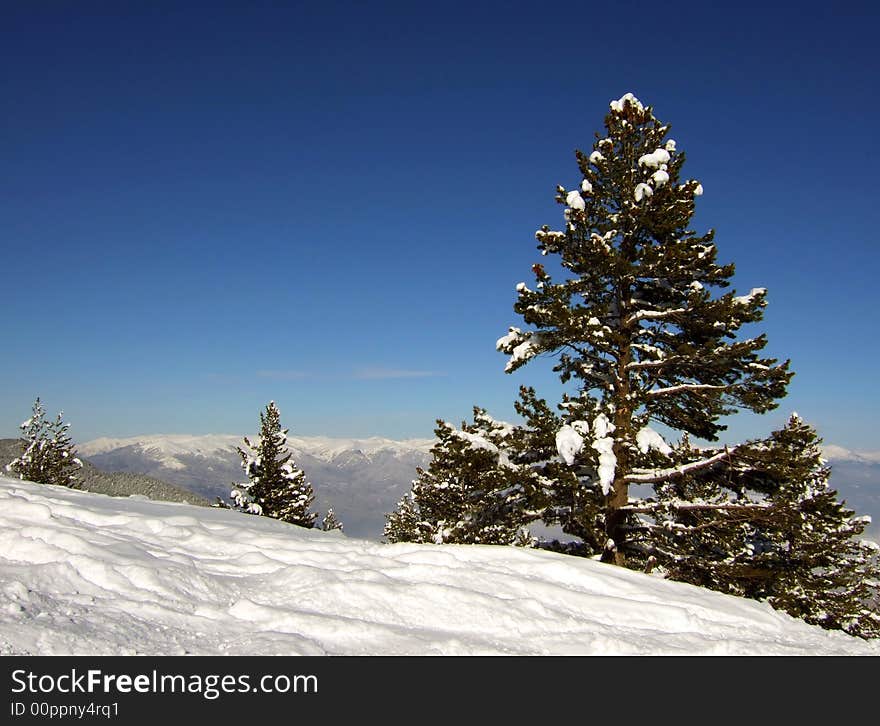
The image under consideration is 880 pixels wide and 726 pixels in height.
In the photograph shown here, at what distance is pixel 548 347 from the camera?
12188mm

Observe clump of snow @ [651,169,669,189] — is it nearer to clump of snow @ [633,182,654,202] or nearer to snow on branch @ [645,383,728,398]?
clump of snow @ [633,182,654,202]

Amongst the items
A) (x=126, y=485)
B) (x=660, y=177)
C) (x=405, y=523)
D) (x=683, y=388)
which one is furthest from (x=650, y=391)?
(x=126, y=485)

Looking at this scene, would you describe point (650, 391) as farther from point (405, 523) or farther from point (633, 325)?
point (405, 523)

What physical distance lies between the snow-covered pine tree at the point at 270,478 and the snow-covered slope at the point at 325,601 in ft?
78.2

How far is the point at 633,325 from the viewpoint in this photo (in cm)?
1250

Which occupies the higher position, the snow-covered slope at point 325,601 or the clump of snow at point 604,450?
the clump of snow at point 604,450

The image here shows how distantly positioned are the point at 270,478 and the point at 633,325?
24946 millimetres

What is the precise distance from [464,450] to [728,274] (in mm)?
6985

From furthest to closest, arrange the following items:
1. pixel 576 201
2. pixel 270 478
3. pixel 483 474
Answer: pixel 270 478 → pixel 576 201 → pixel 483 474

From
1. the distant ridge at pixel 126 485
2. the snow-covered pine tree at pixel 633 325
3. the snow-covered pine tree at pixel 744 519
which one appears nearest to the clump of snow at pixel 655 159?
the snow-covered pine tree at pixel 633 325

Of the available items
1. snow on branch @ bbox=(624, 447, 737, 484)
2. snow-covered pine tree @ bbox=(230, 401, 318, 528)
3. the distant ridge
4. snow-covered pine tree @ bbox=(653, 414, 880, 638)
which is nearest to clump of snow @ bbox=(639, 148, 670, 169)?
snow-covered pine tree @ bbox=(653, 414, 880, 638)

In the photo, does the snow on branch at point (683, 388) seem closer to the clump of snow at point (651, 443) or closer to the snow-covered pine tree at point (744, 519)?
the clump of snow at point (651, 443)

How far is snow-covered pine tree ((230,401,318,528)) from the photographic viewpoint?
31.2m

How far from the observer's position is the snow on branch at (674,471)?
1055 cm
